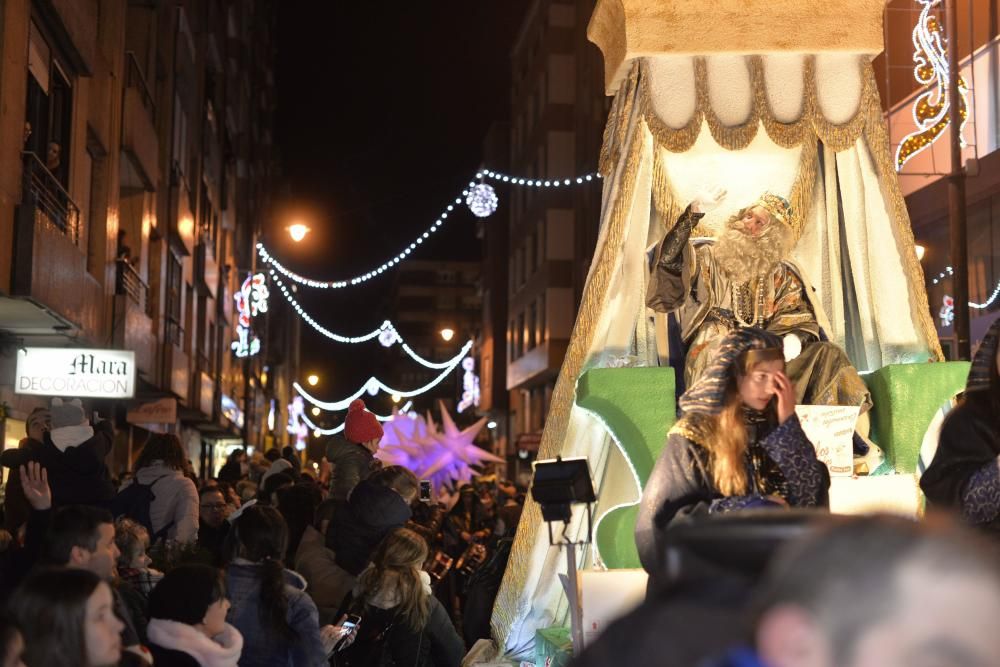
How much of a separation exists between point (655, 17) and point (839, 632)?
27.2ft

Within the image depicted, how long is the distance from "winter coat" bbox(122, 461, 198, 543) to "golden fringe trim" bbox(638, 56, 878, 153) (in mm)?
3951

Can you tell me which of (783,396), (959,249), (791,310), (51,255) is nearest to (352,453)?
(791,310)

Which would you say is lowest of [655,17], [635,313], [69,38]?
[635,313]

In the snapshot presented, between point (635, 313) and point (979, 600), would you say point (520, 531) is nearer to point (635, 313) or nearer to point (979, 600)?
point (635, 313)

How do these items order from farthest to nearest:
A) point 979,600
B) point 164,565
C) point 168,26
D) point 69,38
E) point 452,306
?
1. point 452,306
2. point 168,26
3. point 69,38
4. point 164,565
5. point 979,600

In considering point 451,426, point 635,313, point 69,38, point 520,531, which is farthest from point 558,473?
point 451,426

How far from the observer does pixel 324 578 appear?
322 inches

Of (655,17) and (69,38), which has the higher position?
(69,38)

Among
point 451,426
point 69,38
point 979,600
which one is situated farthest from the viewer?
point 451,426

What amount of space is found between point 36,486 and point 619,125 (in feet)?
16.0

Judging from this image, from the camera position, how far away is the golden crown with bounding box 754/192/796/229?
9.34 meters

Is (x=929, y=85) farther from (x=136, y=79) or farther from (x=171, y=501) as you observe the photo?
(x=171, y=501)

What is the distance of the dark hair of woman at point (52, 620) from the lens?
372 centimetres

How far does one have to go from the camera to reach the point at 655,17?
9133mm
